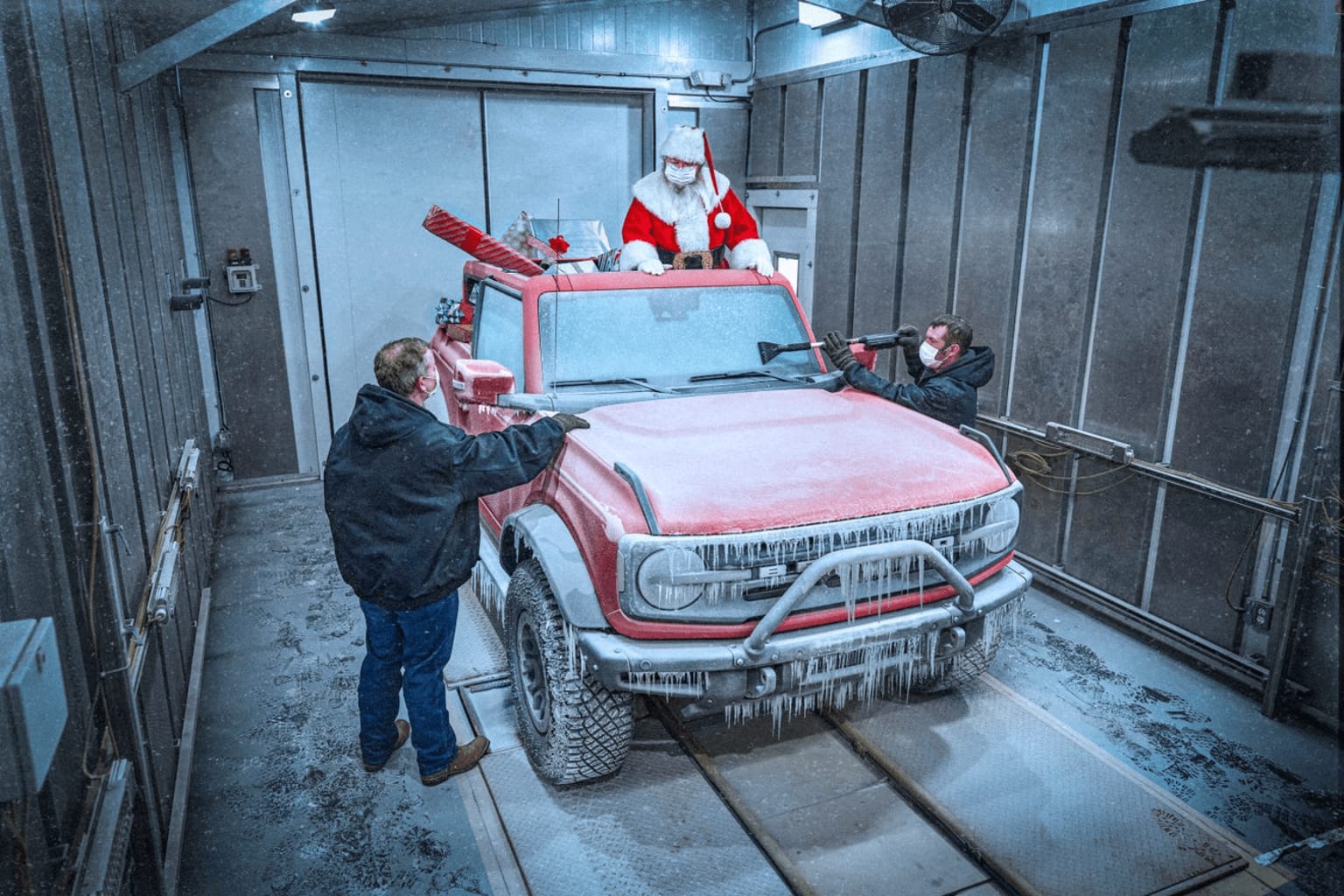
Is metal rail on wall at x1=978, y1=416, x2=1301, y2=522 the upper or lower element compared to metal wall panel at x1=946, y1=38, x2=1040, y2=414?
lower

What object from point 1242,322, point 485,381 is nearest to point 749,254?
point 485,381

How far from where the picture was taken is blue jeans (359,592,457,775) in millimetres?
3314

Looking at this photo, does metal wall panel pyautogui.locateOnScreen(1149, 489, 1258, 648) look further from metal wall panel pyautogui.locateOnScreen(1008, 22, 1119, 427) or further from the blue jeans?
the blue jeans

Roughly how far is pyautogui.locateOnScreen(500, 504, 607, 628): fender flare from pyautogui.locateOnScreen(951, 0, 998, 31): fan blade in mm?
3322

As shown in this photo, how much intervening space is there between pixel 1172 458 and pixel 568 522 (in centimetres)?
318

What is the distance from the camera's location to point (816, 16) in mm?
6859

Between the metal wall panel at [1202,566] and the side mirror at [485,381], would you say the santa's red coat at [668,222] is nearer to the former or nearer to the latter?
the side mirror at [485,381]

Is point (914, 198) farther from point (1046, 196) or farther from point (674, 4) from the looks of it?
point (674, 4)

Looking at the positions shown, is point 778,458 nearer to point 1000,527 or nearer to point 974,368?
point 1000,527

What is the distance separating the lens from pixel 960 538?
331 centimetres

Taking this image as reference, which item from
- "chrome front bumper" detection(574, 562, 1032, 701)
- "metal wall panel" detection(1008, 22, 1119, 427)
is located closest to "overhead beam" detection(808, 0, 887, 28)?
"metal wall panel" detection(1008, 22, 1119, 427)

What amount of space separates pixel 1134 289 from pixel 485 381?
3.37 meters

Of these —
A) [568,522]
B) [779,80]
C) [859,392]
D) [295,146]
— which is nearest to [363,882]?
[568,522]

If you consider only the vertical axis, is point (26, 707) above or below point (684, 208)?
below
